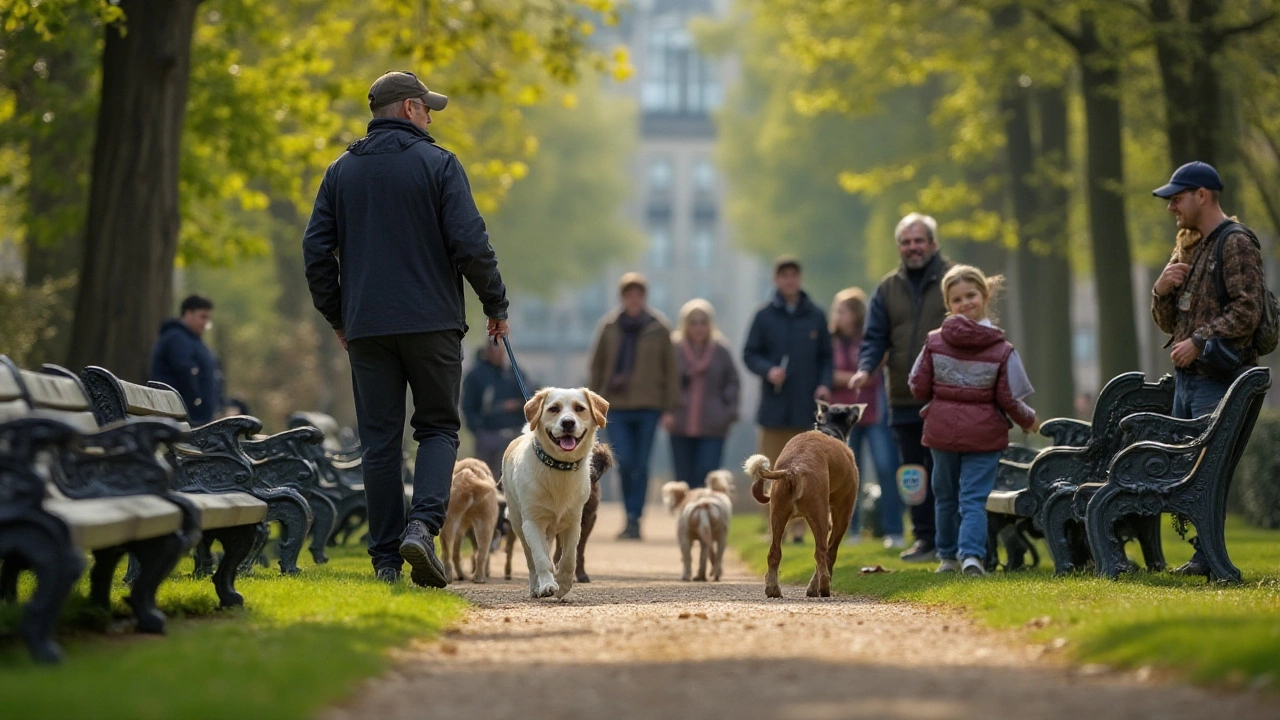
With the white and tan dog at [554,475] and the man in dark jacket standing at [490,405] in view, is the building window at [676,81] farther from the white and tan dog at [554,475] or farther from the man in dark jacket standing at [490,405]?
the white and tan dog at [554,475]

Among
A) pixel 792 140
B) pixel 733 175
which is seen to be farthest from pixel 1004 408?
pixel 733 175

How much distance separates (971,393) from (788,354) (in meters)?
5.97

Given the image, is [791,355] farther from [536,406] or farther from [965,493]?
[536,406]

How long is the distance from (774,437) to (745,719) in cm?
1214

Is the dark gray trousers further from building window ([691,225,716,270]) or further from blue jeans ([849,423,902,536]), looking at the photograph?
building window ([691,225,716,270])

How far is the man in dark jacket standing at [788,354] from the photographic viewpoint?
17266 mm

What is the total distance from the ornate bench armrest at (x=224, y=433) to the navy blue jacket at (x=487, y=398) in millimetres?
10756

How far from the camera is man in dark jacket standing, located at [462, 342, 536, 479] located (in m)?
21.2

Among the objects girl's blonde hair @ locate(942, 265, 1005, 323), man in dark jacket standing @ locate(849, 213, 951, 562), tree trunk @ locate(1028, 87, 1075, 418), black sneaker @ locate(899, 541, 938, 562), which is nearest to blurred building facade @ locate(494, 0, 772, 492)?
tree trunk @ locate(1028, 87, 1075, 418)

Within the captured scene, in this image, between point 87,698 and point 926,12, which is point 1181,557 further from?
point 926,12

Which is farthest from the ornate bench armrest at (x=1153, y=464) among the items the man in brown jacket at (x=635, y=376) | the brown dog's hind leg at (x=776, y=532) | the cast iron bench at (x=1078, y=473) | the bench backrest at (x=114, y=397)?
the man in brown jacket at (x=635, y=376)

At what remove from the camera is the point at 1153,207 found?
90.6ft

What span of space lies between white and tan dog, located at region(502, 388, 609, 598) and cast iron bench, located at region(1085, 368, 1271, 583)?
2712 mm

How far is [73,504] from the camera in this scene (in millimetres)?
6988
